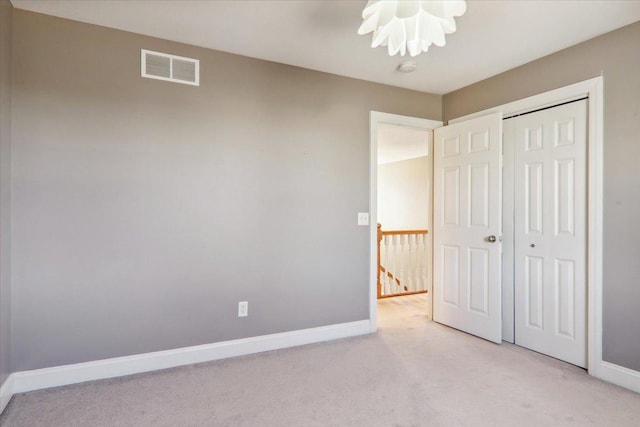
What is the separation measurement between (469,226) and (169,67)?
3.00 m

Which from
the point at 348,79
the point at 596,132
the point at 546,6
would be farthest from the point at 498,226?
the point at 348,79

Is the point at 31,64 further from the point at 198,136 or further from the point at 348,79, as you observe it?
the point at 348,79

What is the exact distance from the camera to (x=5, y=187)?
82.6 inches

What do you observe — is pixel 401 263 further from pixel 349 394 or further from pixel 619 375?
pixel 349 394

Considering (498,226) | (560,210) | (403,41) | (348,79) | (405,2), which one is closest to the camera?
(405,2)

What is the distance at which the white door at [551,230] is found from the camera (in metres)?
2.58

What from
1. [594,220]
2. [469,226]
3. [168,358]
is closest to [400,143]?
[469,226]

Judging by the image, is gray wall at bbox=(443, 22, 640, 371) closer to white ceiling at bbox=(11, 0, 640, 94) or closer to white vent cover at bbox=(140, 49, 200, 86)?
white ceiling at bbox=(11, 0, 640, 94)

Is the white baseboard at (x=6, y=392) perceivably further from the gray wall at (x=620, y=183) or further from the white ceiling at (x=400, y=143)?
the white ceiling at (x=400, y=143)

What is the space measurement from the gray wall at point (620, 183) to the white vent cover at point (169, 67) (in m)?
2.98

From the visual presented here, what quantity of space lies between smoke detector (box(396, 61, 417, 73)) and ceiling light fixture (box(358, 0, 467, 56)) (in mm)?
1228

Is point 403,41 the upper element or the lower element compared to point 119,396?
upper

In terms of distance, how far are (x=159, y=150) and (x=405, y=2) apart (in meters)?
1.99

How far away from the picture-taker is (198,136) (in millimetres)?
2695
